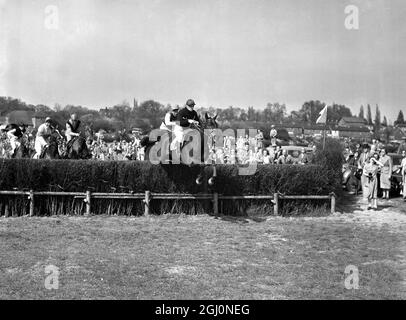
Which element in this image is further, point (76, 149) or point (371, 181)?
point (76, 149)

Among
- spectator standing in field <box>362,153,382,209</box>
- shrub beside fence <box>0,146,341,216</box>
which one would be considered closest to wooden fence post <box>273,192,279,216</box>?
shrub beside fence <box>0,146,341,216</box>

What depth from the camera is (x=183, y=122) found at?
15.2m

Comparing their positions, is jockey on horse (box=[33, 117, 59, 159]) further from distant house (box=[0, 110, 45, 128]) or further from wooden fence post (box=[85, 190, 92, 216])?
distant house (box=[0, 110, 45, 128])

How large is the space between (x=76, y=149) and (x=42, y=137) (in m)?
1.32

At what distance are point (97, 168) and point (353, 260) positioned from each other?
818 centimetres

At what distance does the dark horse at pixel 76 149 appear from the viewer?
18.7 m

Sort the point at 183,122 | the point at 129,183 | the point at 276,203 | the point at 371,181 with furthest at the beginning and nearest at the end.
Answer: the point at 371,181
the point at 276,203
the point at 129,183
the point at 183,122

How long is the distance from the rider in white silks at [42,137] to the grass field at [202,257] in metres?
4.00

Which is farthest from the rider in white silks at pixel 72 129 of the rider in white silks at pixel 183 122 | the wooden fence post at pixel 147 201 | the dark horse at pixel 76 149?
the rider in white silks at pixel 183 122

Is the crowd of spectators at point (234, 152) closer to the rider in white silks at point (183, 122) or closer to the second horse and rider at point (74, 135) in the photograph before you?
the second horse and rider at point (74, 135)

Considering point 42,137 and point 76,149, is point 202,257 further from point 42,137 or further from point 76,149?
point 42,137

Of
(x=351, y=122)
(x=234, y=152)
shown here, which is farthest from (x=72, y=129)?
(x=351, y=122)
